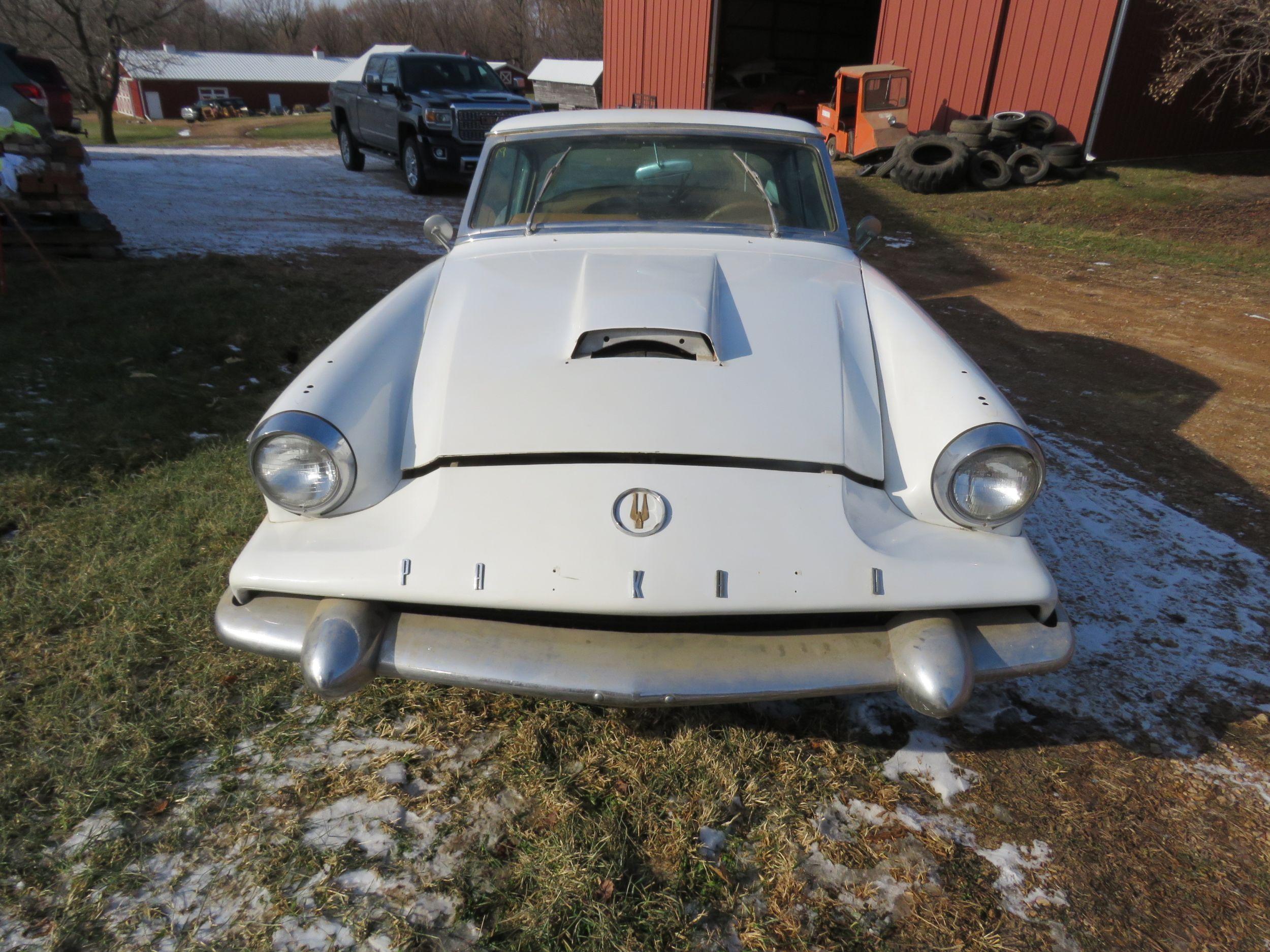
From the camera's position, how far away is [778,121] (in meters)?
3.45

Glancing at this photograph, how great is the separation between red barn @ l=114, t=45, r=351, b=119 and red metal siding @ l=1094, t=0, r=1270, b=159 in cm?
4794

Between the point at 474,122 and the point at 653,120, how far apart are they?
7.67 meters

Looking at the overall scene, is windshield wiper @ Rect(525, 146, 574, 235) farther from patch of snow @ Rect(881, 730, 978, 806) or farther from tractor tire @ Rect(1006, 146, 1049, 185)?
tractor tire @ Rect(1006, 146, 1049, 185)

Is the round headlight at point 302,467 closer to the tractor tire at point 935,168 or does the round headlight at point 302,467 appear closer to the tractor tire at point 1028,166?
the tractor tire at point 935,168

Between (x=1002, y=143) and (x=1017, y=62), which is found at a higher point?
(x=1017, y=62)

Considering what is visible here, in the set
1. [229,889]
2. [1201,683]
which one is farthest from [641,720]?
[1201,683]

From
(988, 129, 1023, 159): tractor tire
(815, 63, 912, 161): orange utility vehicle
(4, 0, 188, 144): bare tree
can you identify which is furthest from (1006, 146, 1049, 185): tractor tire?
(4, 0, 188, 144): bare tree

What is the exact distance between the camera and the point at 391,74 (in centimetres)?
1100

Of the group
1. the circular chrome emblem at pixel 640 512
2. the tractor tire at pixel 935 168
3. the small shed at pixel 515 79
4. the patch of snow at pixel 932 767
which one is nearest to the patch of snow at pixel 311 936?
the circular chrome emblem at pixel 640 512

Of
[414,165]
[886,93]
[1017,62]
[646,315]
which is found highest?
[1017,62]

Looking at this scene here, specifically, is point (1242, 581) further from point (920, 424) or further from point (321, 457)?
point (321, 457)

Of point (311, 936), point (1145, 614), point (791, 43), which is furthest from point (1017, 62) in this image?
point (311, 936)

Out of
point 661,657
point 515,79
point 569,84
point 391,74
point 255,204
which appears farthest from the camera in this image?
point 515,79

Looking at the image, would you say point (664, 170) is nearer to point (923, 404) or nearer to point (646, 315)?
point (646, 315)
